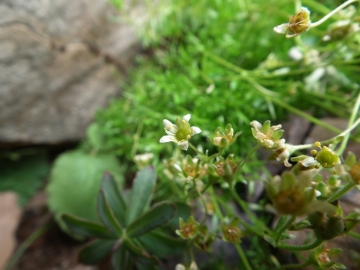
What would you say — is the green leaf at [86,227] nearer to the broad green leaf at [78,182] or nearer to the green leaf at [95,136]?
the broad green leaf at [78,182]

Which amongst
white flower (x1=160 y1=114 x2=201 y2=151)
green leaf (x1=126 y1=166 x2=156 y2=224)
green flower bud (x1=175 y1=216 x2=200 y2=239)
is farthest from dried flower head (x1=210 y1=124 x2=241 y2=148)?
green leaf (x1=126 y1=166 x2=156 y2=224)

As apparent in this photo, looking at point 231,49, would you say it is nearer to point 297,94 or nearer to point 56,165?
point 297,94

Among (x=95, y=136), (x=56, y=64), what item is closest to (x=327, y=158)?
(x=95, y=136)

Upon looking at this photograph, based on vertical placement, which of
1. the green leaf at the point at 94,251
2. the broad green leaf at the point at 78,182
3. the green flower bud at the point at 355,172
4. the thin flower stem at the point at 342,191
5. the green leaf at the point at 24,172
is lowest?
the green leaf at the point at 24,172

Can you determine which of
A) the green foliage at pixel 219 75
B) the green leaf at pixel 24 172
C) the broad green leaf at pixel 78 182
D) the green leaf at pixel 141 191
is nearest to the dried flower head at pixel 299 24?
the green foliage at pixel 219 75

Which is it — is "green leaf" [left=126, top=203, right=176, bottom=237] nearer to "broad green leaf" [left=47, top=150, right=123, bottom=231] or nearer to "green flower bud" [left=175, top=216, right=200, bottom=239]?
"green flower bud" [left=175, top=216, right=200, bottom=239]

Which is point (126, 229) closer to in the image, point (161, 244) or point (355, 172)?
point (161, 244)
